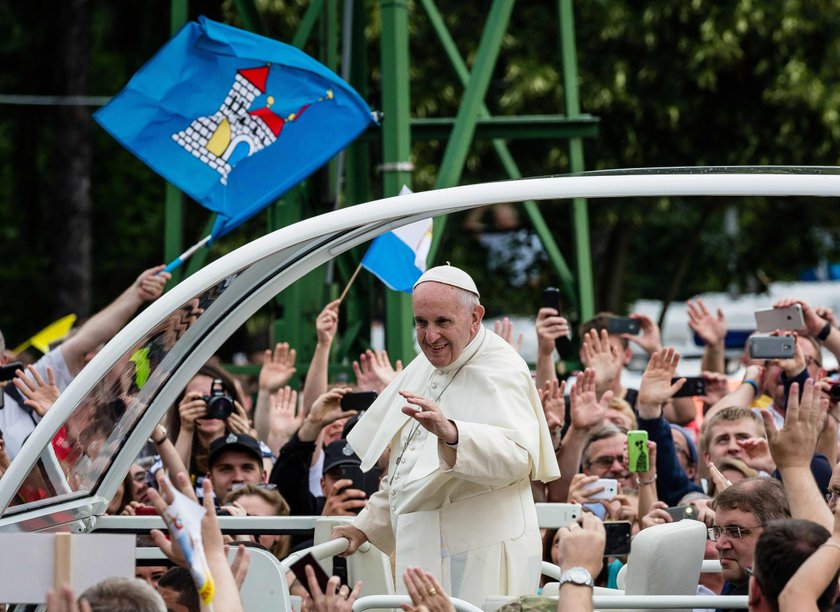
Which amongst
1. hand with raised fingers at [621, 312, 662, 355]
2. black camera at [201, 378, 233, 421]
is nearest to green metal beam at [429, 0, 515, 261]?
hand with raised fingers at [621, 312, 662, 355]

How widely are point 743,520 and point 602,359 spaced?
9.84 ft

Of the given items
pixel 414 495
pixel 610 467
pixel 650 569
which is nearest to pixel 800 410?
pixel 650 569

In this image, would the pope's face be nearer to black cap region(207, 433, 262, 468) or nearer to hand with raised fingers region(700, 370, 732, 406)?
black cap region(207, 433, 262, 468)

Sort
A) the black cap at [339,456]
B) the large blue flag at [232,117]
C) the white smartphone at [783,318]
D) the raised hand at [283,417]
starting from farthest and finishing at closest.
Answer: the large blue flag at [232,117], the raised hand at [283,417], the white smartphone at [783,318], the black cap at [339,456]

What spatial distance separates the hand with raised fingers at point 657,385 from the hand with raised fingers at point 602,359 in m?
0.68

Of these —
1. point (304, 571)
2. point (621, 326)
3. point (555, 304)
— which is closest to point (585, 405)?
point (555, 304)

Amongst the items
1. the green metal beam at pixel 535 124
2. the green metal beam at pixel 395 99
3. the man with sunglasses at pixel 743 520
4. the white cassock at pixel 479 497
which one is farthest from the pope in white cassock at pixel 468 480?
the green metal beam at pixel 535 124

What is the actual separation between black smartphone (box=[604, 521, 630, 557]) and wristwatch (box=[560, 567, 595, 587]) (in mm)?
1000

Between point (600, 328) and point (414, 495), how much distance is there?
11.5ft

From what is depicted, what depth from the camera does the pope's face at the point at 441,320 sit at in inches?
206

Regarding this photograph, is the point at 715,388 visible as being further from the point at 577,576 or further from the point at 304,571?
the point at 577,576

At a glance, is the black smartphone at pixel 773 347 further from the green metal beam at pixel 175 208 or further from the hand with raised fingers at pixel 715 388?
the green metal beam at pixel 175 208

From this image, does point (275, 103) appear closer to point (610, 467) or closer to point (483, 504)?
point (610, 467)

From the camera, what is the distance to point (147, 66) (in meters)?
8.59
